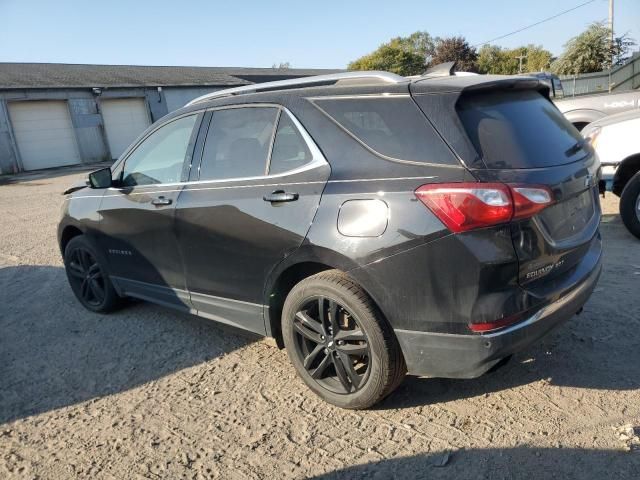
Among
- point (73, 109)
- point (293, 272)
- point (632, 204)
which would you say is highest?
point (73, 109)

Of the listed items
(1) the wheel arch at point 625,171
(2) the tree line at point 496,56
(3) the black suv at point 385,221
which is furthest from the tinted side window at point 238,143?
(2) the tree line at point 496,56

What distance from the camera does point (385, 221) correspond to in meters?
2.46

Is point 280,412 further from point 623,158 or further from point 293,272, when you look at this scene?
point 623,158

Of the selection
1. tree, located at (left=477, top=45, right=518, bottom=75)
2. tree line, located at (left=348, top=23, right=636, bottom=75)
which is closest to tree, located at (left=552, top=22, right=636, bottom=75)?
tree line, located at (left=348, top=23, right=636, bottom=75)

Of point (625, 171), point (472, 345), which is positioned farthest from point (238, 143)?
point (625, 171)

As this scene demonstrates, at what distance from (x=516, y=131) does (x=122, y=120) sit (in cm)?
2757

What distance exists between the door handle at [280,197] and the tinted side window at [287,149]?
159mm

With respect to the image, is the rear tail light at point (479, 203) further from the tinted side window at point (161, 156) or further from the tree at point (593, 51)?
the tree at point (593, 51)

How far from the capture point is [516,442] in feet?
8.14

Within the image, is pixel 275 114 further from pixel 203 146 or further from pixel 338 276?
pixel 338 276

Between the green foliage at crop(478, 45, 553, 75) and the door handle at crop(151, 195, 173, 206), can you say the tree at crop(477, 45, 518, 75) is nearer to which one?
the green foliage at crop(478, 45, 553, 75)

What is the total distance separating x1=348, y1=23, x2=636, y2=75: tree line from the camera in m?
35.3

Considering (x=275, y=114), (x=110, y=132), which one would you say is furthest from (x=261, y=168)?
(x=110, y=132)

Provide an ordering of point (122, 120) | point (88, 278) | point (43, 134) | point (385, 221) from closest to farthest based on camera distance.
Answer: point (385, 221) < point (88, 278) < point (43, 134) < point (122, 120)
